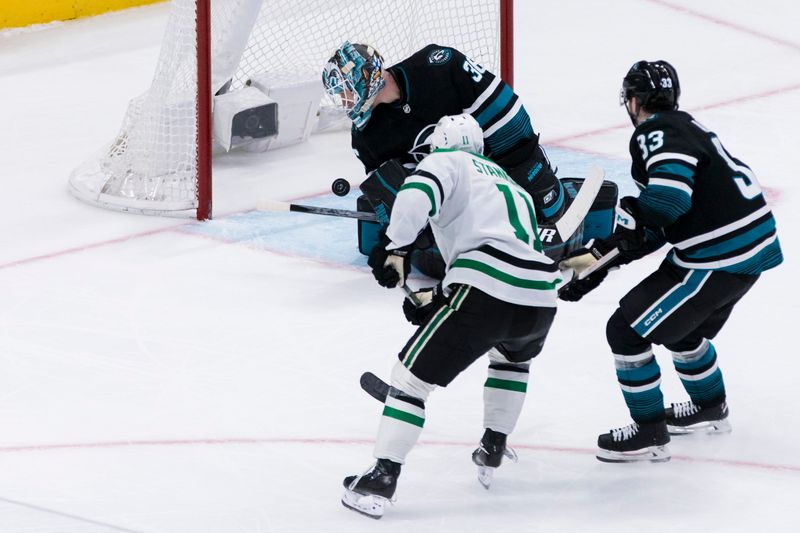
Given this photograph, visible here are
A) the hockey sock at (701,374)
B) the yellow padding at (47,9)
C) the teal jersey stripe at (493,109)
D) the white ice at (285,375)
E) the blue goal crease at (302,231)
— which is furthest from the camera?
the yellow padding at (47,9)

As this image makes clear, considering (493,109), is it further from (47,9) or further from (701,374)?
(47,9)

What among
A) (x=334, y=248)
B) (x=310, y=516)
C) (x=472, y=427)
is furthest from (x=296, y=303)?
(x=310, y=516)

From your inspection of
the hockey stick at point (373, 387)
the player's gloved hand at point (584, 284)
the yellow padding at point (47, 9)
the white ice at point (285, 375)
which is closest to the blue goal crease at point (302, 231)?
the white ice at point (285, 375)

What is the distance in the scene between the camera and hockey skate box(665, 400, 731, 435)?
359 cm

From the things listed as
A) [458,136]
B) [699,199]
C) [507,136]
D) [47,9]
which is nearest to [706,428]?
[699,199]

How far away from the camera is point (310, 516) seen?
3.21 metres

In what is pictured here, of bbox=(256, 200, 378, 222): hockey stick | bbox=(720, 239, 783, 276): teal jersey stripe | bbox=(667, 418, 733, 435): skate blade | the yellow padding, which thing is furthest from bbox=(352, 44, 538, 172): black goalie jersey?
the yellow padding

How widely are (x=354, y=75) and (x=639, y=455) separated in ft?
4.71

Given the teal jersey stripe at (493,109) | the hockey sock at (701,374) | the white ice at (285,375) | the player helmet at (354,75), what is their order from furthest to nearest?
the teal jersey stripe at (493,109) → the player helmet at (354,75) → the hockey sock at (701,374) → the white ice at (285,375)

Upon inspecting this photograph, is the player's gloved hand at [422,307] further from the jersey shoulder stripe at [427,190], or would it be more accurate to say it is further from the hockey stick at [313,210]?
the hockey stick at [313,210]

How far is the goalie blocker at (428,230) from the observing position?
4.49 m

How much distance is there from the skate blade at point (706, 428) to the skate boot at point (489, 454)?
0.49m

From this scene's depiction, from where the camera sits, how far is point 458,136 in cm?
321

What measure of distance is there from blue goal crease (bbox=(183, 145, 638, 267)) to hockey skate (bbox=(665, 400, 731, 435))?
152 cm
